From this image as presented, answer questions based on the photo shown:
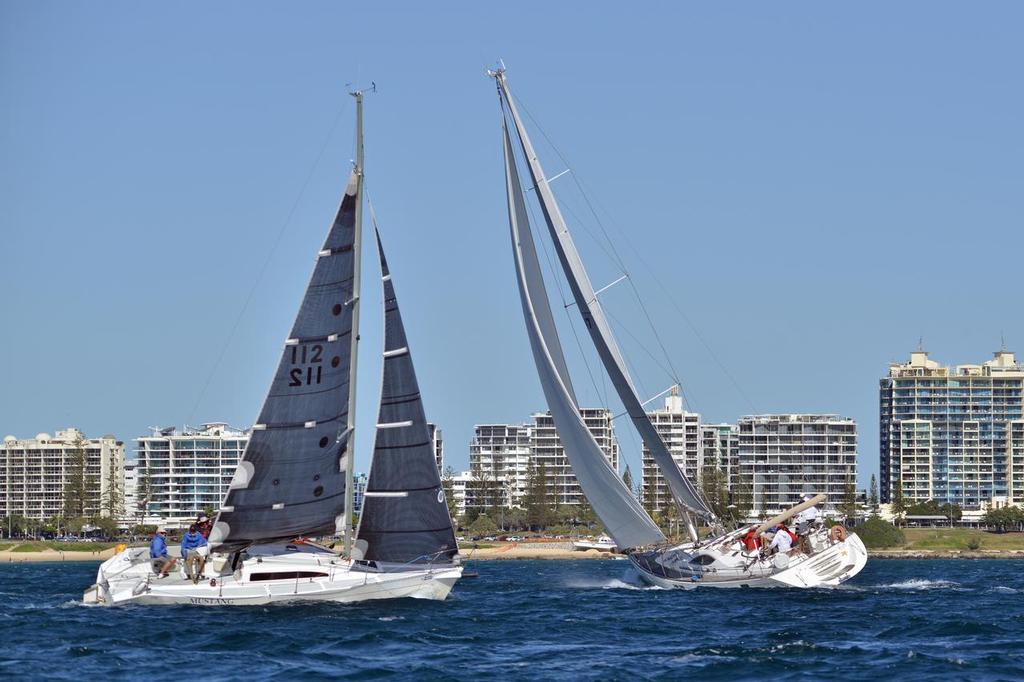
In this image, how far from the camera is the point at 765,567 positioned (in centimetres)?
4634

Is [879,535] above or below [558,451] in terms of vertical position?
below

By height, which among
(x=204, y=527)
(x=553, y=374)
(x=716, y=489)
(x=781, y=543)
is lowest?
(x=716, y=489)

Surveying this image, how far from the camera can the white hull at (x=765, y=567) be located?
4622 cm

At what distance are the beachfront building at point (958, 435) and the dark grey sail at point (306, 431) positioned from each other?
149430 mm

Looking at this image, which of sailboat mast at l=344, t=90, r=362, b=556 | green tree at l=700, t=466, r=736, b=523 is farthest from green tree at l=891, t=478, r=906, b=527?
sailboat mast at l=344, t=90, r=362, b=556

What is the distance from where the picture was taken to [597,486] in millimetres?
46156

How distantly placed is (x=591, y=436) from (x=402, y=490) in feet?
29.3

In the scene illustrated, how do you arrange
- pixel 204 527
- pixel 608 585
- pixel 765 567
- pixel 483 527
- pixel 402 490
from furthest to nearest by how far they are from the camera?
pixel 483 527 < pixel 608 585 < pixel 765 567 < pixel 204 527 < pixel 402 490

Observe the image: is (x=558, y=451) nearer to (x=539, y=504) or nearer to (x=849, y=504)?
(x=539, y=504)

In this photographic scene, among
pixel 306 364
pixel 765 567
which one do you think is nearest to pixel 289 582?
pixel 306 364

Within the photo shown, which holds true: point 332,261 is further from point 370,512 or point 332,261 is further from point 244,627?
point 244,627

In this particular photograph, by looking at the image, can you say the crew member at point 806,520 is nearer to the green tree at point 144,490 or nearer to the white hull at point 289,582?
the white hull at point 289,582

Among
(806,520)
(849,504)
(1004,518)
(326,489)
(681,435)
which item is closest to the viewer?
(326,489)

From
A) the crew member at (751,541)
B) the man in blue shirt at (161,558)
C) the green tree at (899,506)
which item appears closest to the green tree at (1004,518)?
the green tree at (899,506)
